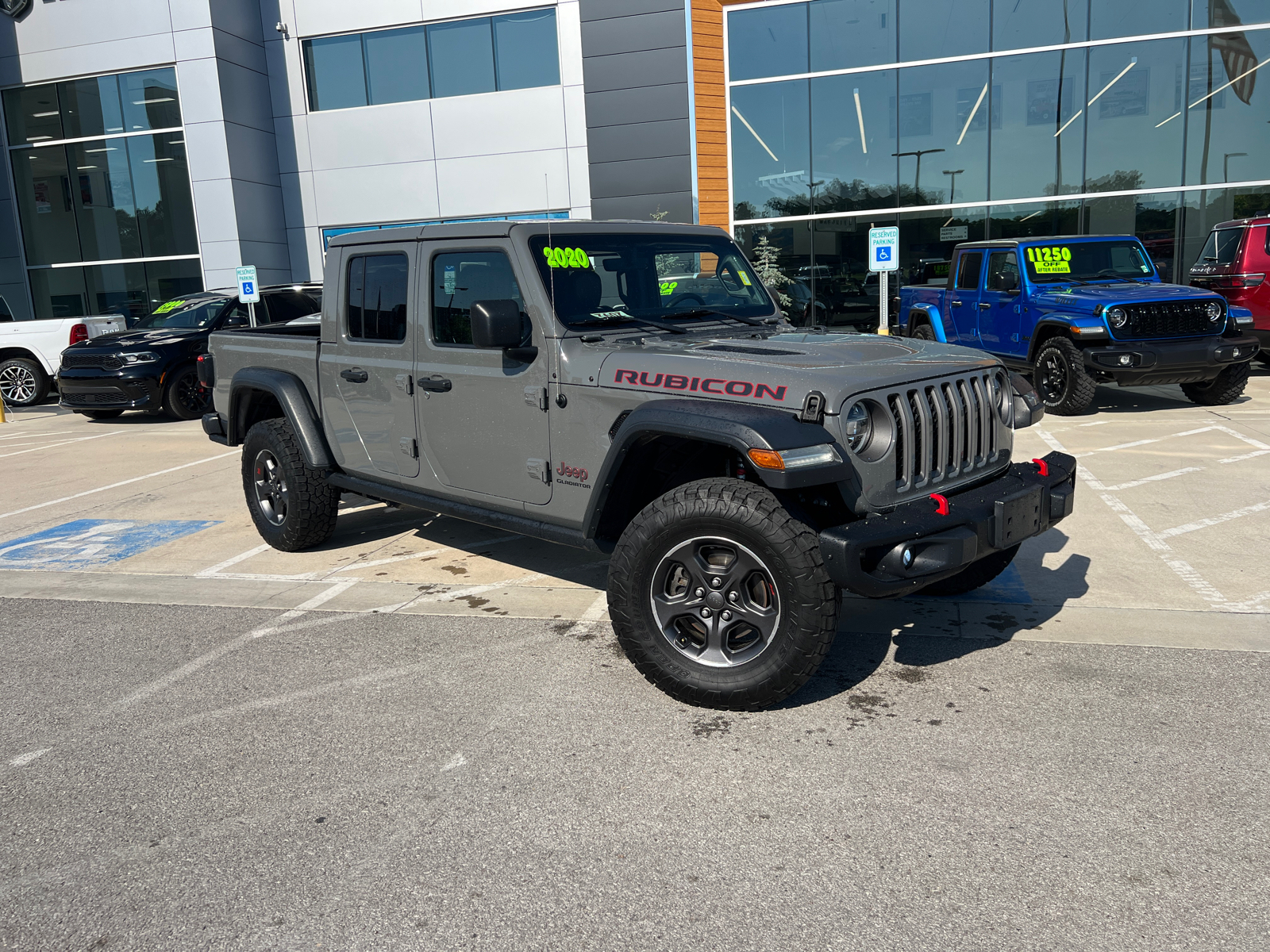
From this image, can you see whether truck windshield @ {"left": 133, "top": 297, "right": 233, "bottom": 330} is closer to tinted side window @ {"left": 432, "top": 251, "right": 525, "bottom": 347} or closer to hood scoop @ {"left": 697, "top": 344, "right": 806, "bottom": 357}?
tinted side window @ {"left": 432, "top": 251, "right": 525, "bottom": 347}

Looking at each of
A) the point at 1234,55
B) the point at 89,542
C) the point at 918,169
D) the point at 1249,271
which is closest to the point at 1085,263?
the point at 1249,271

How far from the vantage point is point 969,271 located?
1199 cm

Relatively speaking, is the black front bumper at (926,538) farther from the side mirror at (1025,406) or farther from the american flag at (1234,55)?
the american flag at (1234,55)

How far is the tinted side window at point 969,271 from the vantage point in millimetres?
11820

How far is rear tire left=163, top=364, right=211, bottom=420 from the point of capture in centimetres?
1295

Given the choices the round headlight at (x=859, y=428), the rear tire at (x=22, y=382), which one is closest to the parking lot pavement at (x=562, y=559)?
the round headlight at (x=859, y=428)

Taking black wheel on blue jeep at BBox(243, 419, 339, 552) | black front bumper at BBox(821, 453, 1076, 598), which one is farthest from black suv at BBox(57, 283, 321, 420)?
black front bumper at BBox(821, 453, 1076, 598)

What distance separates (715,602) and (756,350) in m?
1.09

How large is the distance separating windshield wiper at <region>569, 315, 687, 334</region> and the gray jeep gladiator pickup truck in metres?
0.01

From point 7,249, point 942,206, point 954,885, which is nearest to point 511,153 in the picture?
point 942,206

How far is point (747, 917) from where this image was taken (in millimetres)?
2504

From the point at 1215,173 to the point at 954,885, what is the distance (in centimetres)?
1846

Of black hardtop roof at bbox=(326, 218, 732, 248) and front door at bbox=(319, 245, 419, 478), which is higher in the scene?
black hardtop roof at bbox=(326, 218, 732, 248)

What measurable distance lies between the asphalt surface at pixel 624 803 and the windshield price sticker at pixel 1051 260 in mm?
7699
